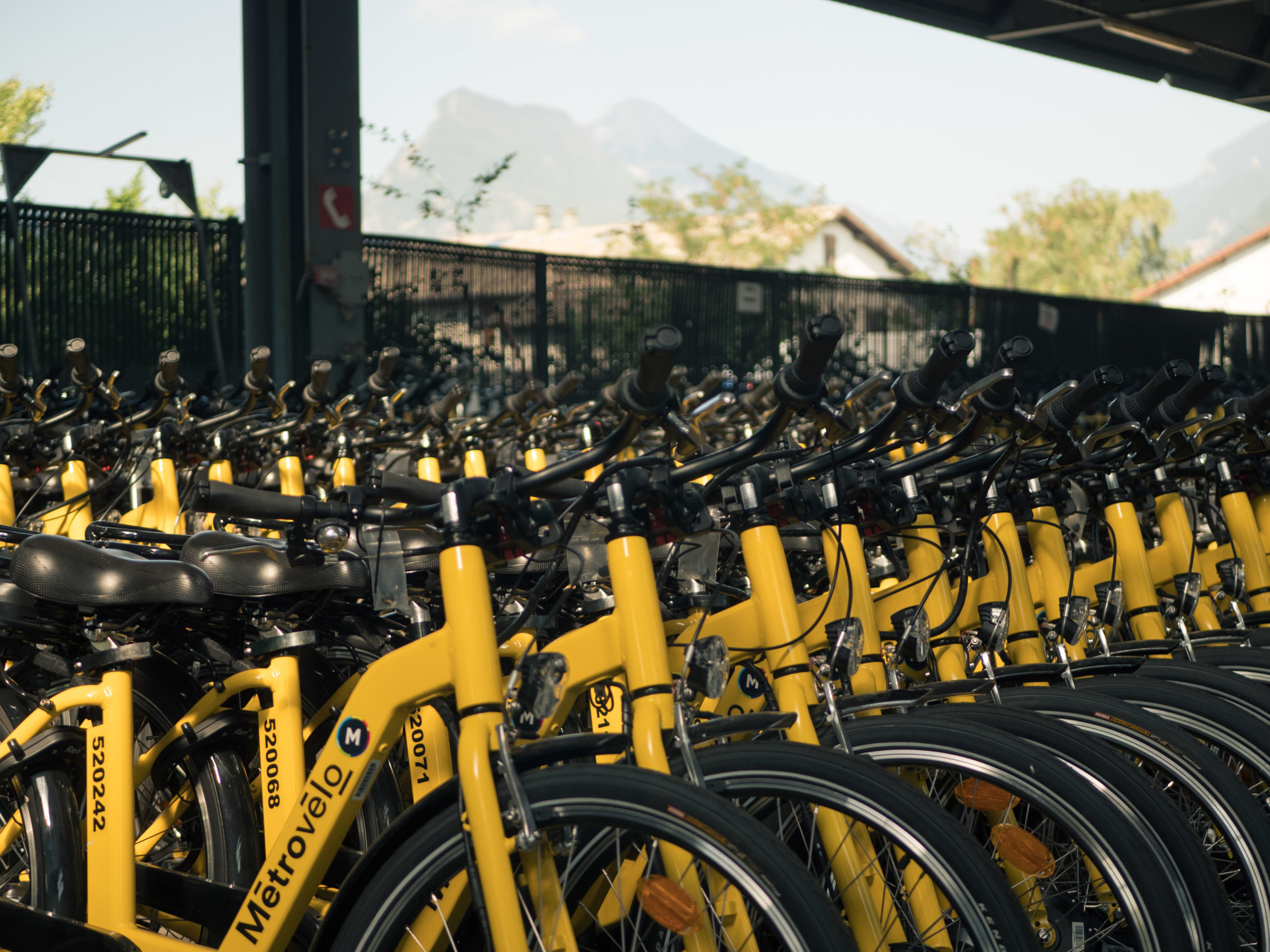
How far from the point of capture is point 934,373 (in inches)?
77.9

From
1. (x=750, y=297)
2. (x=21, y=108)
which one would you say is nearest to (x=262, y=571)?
(x=750, y=297)

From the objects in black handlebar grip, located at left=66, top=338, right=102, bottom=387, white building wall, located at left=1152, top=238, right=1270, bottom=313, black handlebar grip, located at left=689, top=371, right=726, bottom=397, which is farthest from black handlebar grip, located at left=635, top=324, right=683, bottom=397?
white building wall, located at left=1152, top=238, right=1270, bottom=313

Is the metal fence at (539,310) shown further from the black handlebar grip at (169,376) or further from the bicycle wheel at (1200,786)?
the bicycle wheel at (1200,786)

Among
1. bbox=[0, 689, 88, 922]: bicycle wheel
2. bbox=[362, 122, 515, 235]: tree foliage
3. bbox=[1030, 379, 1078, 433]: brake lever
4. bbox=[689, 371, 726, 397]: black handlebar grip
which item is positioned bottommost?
bbox=[0, 689, 88, 922]: bicycle wheel

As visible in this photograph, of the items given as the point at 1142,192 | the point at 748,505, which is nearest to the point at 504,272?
the point at 748,505

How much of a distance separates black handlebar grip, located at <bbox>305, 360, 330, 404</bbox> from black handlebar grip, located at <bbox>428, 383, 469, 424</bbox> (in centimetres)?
51

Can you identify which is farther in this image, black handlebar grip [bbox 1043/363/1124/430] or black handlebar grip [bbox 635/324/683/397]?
black handlebar grip [bbox 1043/363/1124/430]

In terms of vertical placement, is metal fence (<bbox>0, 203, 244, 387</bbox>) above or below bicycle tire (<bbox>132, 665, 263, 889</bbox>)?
above

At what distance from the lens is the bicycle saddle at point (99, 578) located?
7.41ft

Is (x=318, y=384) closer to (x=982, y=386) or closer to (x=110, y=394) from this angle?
(x=110, y=394)

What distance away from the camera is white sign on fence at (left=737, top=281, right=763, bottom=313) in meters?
12.9

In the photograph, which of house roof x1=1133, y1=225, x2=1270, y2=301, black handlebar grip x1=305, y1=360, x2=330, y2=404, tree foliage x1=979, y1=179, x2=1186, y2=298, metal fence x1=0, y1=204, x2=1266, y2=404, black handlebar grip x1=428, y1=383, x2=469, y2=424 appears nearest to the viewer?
black handlebar grip x1=305, y1=360, x2=330, y2=404

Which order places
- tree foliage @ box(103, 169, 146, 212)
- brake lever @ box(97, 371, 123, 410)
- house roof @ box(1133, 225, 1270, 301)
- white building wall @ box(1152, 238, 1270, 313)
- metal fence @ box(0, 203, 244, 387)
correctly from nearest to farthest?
brake lever @ box(97, 371, 123, 410) → metal fence @ box(0, 203, 244, 387) → tree foliage @ box(103, 169, 146, 212) → white building wall @ box(1152, 238, 1270, 313) → house roof @ box(1133, 225, 1270, 301)

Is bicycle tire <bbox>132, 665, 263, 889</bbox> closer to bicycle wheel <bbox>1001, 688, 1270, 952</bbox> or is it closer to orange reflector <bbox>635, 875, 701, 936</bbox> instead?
orange reflector <bbox>635, 875, 701, 936</bbox>
